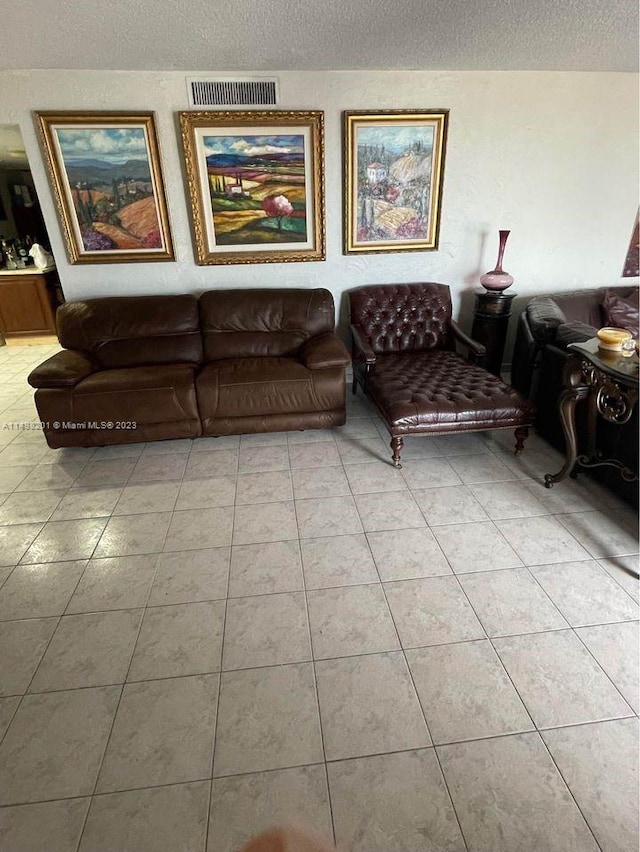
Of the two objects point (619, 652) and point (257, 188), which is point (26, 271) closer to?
point (257, 188)

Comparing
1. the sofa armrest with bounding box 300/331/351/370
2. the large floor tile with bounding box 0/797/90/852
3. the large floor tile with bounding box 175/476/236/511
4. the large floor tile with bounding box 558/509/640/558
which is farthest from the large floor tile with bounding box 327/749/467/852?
the sofa armrest with bounding box 300/331/351/370

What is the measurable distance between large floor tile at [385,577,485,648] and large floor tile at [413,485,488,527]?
0.43 meters

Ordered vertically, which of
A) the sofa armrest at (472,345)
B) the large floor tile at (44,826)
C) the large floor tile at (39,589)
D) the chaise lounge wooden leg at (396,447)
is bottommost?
the large floor tile at (44,826)

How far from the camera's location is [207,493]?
254 cm

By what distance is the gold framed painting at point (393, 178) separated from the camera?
10.5 feet

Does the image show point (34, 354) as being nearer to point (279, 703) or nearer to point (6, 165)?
point (6, 165)

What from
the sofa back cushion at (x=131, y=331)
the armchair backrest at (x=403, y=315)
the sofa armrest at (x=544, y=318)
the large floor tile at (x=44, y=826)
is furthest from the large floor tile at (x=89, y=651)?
the sofa armrest at (x=544, y=318)

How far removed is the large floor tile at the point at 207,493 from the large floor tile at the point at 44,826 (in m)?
1.33

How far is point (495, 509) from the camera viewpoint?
2.33 metres

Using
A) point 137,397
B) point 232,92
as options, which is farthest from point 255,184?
point 137,397

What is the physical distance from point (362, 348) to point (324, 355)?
0.31m

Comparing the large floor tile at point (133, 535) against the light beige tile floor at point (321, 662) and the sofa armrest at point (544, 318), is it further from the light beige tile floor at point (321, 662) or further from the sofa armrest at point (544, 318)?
the sofa armrest at point (544, 318)

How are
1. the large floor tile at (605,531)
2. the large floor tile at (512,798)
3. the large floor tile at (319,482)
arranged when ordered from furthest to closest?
the large floor tile at (319,482) < the large floor tile at (605,531) < the large floor tile at (512,798)

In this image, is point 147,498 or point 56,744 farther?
point 147,498
